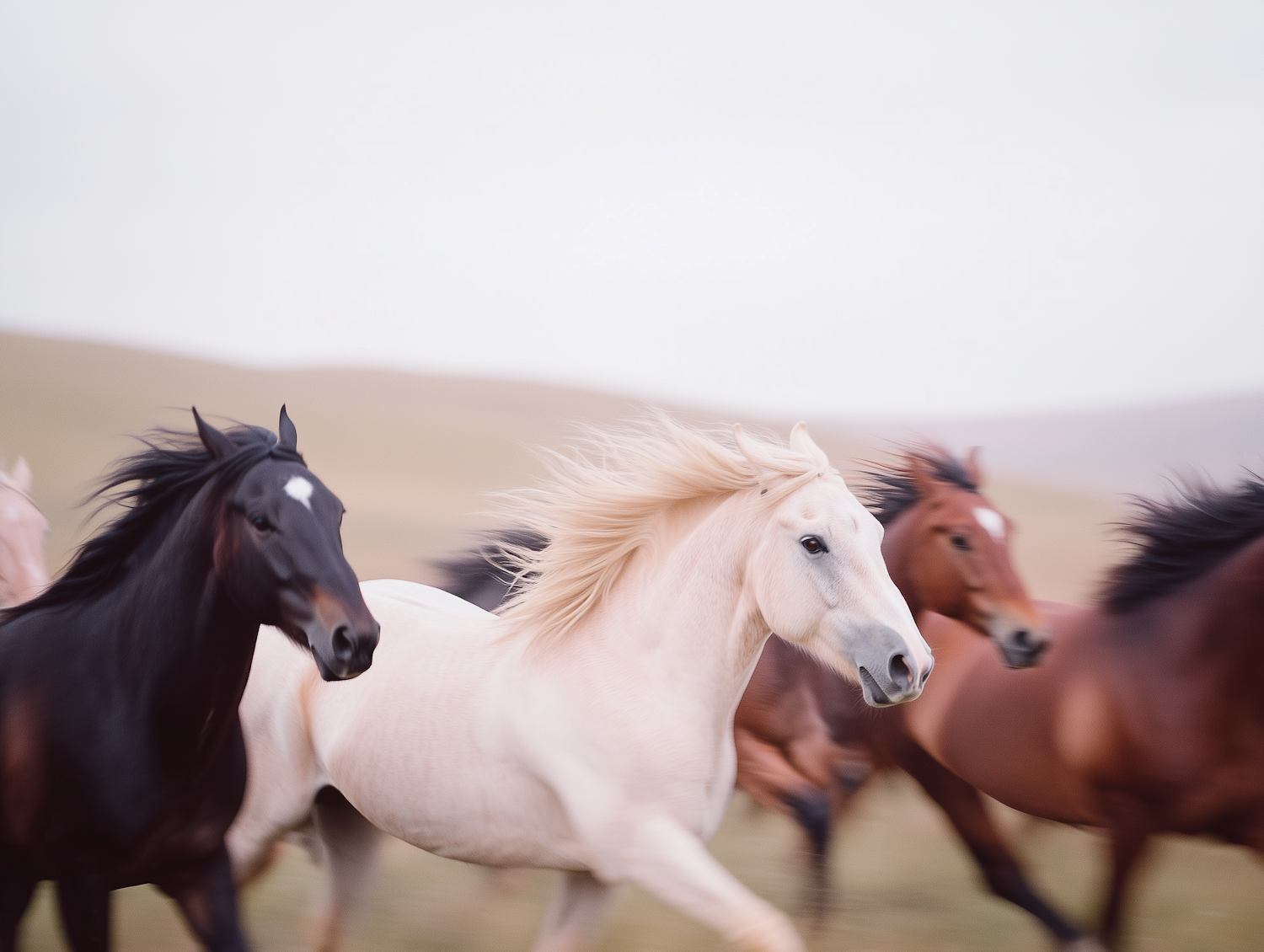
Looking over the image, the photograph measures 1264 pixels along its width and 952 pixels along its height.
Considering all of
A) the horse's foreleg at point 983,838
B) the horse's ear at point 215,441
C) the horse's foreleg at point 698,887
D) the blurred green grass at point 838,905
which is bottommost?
the blurred green grass at point 838,905

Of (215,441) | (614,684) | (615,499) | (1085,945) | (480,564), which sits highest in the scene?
(215,441)

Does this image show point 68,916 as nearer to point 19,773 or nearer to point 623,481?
point 19,773

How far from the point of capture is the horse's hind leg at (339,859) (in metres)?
3.73

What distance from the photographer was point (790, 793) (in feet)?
14.6

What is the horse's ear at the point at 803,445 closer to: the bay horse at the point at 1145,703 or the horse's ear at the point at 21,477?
the bay horse at the point at 1145,703

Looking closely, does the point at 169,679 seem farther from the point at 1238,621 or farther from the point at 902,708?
the point at 1238,621

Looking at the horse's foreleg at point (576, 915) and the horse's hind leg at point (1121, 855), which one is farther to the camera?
the horse's hind leg at point (1121, 855)

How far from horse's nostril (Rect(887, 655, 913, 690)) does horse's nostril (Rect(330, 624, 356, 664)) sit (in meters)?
1.28

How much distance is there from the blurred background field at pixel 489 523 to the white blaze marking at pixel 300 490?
41 cm

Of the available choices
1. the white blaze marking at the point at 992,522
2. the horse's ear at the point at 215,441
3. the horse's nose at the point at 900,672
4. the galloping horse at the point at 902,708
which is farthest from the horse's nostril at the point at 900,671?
the horse's ear at the point at 215,441

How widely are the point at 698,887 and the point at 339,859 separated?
5.44 feet

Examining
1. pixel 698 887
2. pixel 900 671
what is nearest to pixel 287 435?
pixel 698 887

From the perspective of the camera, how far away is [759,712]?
477 cm

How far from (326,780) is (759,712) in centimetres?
197
